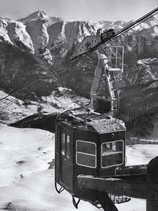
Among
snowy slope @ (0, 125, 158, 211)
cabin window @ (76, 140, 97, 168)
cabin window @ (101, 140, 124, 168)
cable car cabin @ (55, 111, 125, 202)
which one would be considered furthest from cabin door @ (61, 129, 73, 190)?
snowy slope @ (0, 125, 158, 211)

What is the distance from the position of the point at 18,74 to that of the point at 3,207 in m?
33.5

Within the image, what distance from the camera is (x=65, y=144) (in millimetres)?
13086

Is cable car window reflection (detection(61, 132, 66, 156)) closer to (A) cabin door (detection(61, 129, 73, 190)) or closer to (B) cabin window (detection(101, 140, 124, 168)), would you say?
(A) cabin door (detection(61, 129, 73, 190))

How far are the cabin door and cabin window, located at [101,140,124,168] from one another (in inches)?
51.2

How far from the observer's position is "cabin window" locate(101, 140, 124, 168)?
12008mm

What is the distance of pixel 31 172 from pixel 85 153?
2126cm

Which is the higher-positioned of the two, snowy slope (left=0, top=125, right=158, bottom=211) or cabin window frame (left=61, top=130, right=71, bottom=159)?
cabin window frame (left=61, top=130, right=71, bottom=159)

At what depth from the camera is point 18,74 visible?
52.0 metres

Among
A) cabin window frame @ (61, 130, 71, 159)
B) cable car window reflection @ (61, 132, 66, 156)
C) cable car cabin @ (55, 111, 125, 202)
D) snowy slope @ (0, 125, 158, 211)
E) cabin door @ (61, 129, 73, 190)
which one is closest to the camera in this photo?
cable car cabin @ (55, 111, 125, 202)

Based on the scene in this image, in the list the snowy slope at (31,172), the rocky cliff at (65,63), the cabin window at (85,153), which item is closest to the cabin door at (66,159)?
the cabin window at (85,153)

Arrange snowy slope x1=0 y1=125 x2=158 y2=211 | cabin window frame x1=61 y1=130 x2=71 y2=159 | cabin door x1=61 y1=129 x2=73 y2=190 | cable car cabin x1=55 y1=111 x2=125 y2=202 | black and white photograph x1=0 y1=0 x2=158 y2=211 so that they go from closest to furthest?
cable car cabin x1=55 y1=111 x2=125 y2=202 < cabin door x1=61 y1=129 x2=73 y2=190 < cabin window frame x1=61 y1=130 x2=71 y2=159 < snowy slope x1=0 y1=125 x2=158 y2=211 < black and white photograph x1=0 y1=0 x2=158 y2=211

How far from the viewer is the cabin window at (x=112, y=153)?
12008 millimetres

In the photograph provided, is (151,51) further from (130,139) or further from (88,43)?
(88,43)

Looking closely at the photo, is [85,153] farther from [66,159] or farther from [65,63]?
[65,63]
